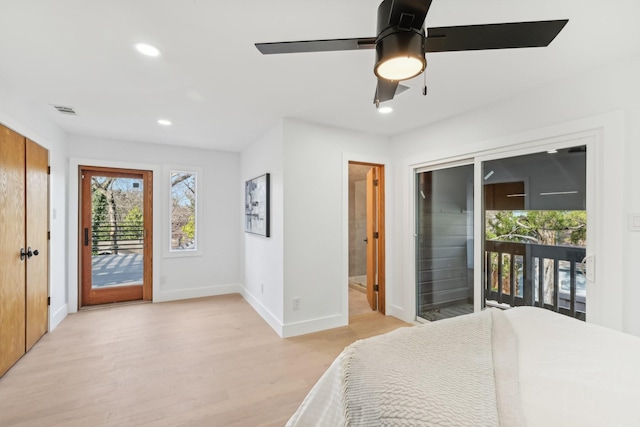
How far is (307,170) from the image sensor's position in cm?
330

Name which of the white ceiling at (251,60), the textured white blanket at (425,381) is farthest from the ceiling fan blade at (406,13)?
the textured white blanket at (425,381)

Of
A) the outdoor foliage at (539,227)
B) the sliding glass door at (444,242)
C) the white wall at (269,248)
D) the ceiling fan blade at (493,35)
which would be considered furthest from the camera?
→ the white wall at (269,248)

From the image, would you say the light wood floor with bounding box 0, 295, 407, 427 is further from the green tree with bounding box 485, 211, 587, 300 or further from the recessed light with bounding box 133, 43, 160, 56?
the recessed light with bounding box 133, 43, 160, 56

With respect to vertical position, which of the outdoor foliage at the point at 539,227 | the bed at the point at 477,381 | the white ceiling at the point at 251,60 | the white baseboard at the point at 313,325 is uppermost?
the white ceiling at the point at 251,60

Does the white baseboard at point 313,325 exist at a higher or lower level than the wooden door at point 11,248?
lower

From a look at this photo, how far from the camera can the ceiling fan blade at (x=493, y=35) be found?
3.79 feet

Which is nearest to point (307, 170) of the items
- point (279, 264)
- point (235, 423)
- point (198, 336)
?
point (279, 264)

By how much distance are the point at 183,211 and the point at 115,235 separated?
0.95 metres

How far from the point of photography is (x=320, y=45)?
1.29m

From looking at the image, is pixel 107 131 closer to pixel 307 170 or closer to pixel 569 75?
pixel 307 170

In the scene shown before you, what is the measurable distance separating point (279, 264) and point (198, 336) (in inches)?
45.2

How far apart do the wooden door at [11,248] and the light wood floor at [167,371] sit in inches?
8.9

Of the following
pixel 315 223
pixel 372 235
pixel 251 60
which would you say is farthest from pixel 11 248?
pixel 372 235

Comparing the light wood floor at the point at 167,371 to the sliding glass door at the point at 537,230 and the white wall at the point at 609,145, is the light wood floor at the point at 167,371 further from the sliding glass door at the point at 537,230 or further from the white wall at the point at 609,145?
the white wall at the point at 609,145
